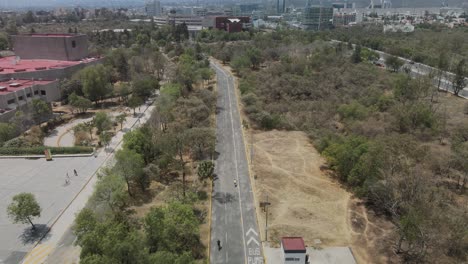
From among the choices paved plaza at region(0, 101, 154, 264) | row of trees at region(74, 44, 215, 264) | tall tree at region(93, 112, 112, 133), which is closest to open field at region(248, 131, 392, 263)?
row of trees at region(74, 44, 215, 264)

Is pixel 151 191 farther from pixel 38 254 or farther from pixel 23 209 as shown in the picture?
pixel 38 254

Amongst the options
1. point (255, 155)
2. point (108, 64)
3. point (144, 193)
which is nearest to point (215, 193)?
point (144, 193)

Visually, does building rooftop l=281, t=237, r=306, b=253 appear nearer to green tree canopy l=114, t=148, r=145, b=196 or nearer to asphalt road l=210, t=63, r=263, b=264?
asphalt road l=210, t=63, r=263, b=264

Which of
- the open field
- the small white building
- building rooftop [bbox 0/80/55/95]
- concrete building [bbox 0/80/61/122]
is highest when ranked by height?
building rooftop [bbox 0/80/55/95]

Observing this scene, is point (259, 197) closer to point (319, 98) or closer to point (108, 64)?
point (319, 98)

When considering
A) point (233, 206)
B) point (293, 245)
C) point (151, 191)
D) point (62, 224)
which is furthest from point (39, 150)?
point (293, 245)
